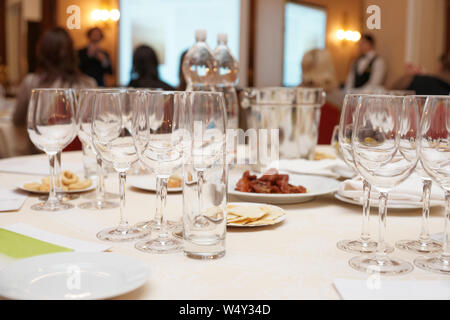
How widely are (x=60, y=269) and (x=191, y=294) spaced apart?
0.16 meters

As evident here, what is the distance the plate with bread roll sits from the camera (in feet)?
3.67

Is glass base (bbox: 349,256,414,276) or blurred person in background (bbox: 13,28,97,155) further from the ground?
blurred person in background (bbox: 13,28,97,155)

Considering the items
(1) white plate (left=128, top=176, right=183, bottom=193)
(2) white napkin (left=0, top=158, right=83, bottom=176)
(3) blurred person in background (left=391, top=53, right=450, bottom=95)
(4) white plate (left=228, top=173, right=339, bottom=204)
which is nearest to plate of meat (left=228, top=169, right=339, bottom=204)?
(4) white plate (left=228, top=173, right=339, bottom=204)

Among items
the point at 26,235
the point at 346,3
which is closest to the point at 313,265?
the point at 26,235

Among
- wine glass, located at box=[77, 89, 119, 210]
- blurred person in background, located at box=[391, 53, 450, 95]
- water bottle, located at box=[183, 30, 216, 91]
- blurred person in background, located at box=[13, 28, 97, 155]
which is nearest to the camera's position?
wine glass, located at box=[77, 89, 119, 210]

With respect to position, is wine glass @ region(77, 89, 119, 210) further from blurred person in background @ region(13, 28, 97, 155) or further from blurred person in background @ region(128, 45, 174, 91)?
blurred person in background @ region(128, 45, 174, 91)

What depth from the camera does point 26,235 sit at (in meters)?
0.79

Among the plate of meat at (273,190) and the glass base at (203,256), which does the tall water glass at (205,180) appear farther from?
the plate of meat at (273,190)

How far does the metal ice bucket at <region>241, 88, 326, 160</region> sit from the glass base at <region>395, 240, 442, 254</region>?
0.71 metres

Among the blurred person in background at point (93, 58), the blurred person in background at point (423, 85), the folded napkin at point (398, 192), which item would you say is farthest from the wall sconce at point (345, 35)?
the folded napkin at point (398, 192)

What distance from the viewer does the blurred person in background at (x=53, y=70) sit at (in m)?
2.97

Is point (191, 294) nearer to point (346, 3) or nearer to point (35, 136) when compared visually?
point (35, 136)

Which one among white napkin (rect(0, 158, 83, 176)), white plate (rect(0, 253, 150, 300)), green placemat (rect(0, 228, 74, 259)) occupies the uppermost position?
white napkin (rect(0, 158, 83, 176))

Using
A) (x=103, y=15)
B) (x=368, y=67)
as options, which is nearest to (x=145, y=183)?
(x=368, y=67)
